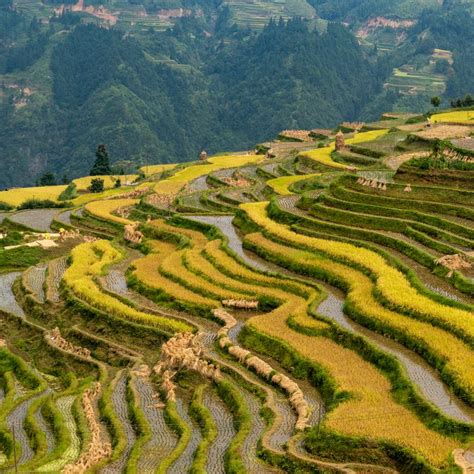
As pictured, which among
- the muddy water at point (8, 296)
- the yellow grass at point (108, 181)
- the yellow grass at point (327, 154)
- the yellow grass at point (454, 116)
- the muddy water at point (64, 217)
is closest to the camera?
the muddy water at point (8, 296)

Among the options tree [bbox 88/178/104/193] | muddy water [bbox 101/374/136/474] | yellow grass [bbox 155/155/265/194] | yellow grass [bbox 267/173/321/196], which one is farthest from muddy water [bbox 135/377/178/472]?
tree [bbox 88/178/104/193]

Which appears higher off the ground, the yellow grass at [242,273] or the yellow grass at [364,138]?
the yellow grass at [242,273]

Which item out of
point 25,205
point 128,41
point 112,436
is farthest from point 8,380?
point 128,41

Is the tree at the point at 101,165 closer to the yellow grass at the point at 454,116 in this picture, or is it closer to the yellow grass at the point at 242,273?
the yellow grass at the point at 454,116

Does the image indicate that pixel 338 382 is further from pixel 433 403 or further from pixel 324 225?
pixel 324 225

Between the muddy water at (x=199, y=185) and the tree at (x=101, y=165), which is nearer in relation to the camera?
the muddy water at (x=199, y=185)

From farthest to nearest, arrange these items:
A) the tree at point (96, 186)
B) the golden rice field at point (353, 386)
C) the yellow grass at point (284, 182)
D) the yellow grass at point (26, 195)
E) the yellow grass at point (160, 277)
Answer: the tree at point (96, 186), the yellow grass at point (26, 195), the yellow grass at point (284, 182), the yellow grass at point (160, 277), the golden rice field at point (353, 386)

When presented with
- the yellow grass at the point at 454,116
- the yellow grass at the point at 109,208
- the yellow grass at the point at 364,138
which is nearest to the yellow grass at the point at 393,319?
the yellow grass at the point at 109,208
